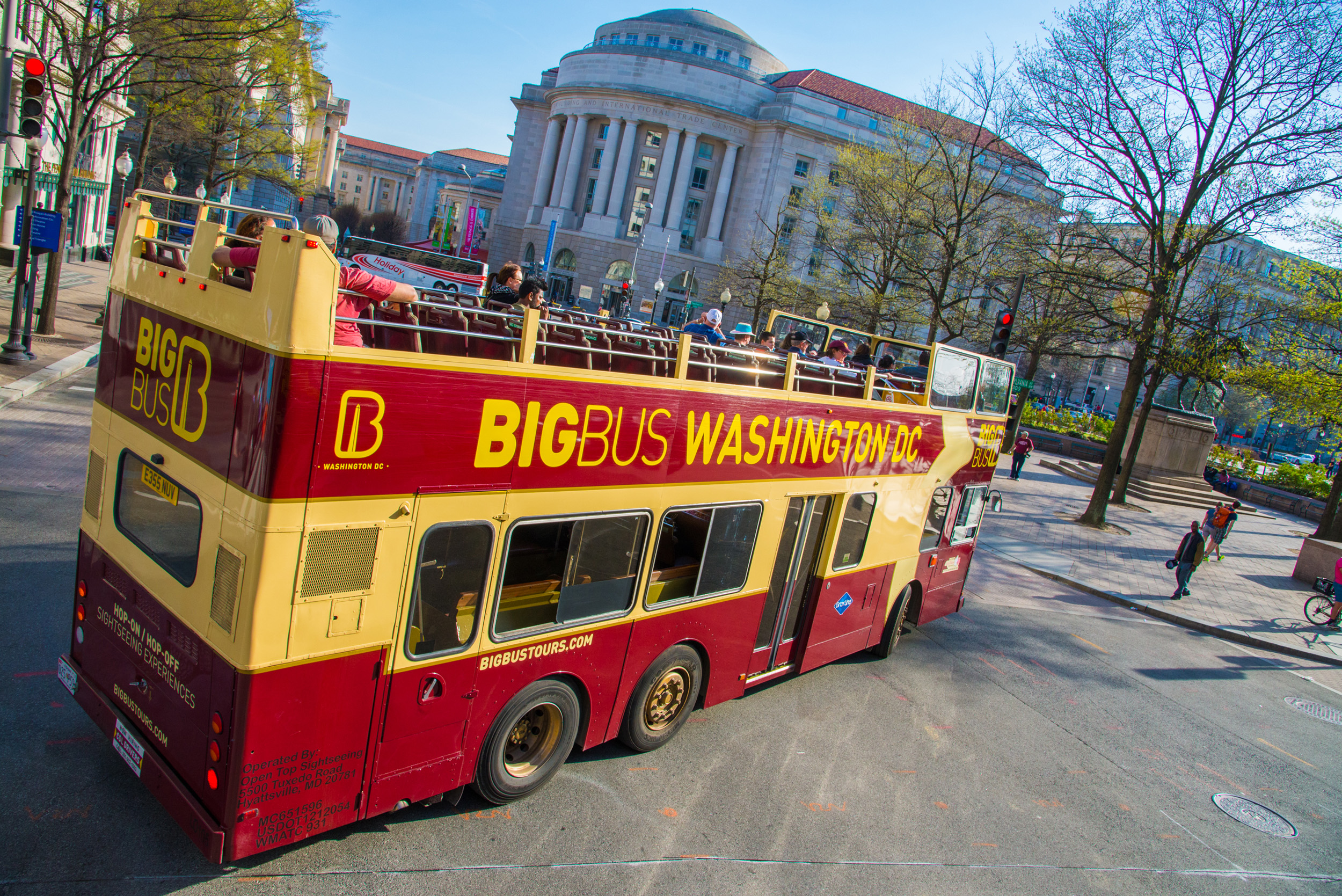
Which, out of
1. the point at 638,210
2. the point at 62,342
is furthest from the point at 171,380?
the point at 638,210

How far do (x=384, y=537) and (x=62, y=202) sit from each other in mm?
18467

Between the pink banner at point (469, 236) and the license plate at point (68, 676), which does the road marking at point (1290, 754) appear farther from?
the pink banner at point (469, 236)

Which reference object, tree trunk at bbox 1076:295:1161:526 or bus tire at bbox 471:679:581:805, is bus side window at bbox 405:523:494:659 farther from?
tree trunk at bbox 1076:295:1161:526

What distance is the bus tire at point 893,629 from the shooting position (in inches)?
383

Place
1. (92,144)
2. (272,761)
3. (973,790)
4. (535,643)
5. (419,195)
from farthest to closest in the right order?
(419,195) < (92,144) < (973,790) < (535,643) < (272,761)

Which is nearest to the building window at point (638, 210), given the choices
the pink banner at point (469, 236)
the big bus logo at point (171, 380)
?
the pink banner at point (469, 236)

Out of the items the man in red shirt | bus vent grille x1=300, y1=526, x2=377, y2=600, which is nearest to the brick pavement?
the man in red shirt

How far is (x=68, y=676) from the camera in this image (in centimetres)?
525

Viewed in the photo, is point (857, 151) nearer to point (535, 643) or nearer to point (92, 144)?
point (535, 643)

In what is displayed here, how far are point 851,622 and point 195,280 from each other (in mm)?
7178

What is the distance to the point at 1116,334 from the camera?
69.3 feet

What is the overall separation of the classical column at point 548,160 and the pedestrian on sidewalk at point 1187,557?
71838mm

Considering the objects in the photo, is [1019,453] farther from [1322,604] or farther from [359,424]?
[359,424]

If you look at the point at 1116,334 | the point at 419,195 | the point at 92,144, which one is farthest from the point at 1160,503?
the point at 419,195
